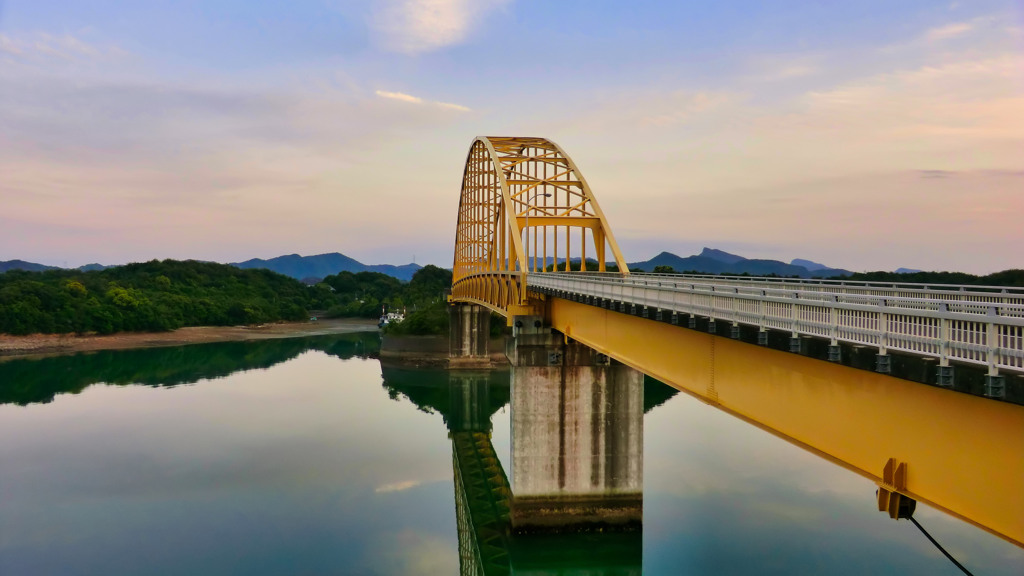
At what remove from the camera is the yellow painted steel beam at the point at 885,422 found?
7.81 meters

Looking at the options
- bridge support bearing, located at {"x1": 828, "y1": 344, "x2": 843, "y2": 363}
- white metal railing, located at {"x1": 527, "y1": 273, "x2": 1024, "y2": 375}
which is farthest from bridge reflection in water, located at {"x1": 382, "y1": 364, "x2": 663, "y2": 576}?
bridge support bearing, located at {"x1": 828, "y1": 344, "x2": 843, "y2": 363}

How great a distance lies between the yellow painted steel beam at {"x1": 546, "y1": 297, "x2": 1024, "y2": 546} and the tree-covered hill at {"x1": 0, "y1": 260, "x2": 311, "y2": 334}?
345 feet

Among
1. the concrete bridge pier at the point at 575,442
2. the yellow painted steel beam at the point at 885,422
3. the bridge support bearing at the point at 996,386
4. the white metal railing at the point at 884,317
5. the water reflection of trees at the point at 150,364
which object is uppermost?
the white metal railing at the point at 884,317

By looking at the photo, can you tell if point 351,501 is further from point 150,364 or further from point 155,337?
point 155,337

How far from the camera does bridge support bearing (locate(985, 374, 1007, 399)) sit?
7391mm

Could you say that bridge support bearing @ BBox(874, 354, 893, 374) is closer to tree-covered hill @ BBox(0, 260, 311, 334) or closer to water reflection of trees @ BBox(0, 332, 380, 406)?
water reflection of trees @ BBox(0, 332, 380, 406)

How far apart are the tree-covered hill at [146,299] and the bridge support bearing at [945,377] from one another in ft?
360

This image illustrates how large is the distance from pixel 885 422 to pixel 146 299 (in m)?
121

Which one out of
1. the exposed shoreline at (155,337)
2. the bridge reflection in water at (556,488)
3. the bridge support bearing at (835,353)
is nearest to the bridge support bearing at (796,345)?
the bridge support bearing at (835,353)

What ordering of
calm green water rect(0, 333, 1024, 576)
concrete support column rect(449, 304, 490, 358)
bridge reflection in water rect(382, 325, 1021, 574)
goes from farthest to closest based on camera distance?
concrete support column rect(449, 304, 490, 358)
bridge reflection in water rect(382, 325, 1021, 574)
calm green water rect(0, 333, 1024, 576)

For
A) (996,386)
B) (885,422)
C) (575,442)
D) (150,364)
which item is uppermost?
(996,386)

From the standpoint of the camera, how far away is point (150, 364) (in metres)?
76.4

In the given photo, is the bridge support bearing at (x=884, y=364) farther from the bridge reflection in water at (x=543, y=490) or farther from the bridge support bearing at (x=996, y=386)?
the bridge reflection in water at (x=543, y=490)

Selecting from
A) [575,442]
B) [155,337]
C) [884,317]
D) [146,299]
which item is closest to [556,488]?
[575,442]
